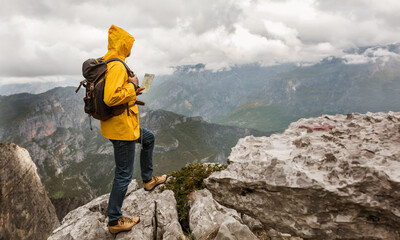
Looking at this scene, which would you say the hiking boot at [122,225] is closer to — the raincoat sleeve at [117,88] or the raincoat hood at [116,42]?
the raincoat sleeve at [117,88]

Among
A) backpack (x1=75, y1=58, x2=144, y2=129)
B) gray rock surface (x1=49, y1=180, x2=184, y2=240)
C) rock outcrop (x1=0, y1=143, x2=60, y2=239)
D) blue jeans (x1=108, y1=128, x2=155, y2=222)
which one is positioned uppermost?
backpack (x1=75, y1=58, x2=144, y2=129)

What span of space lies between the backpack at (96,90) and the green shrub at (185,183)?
4.69m

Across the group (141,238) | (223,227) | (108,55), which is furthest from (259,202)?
(108,55)

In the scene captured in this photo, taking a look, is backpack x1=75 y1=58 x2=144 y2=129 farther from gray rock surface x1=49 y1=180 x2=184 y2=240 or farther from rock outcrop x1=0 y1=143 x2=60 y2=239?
rock outcrop x1=0 y1=143 x2=60 y2=239

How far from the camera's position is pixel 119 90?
4797 millimetres

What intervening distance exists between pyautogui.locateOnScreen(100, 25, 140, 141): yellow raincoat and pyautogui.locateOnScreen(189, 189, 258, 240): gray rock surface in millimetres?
3653

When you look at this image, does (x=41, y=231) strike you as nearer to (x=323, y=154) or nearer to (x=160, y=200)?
(x=160, y=200)

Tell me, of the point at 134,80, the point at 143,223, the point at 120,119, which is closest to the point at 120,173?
the point at 120,119

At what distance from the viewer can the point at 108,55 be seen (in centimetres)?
532

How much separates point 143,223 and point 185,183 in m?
2.52

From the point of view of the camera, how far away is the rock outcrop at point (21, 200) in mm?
72019

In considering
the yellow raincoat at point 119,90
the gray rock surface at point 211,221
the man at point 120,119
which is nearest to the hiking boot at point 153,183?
the gray rock surface at point 211,221

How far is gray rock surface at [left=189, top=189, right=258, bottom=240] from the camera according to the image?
571 centimetres

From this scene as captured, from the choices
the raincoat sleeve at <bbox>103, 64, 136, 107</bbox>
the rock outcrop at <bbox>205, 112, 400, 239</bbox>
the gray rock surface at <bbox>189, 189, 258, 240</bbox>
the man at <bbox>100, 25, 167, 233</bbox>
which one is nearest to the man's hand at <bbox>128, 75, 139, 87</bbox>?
the man at <bbox>100, 25, 167, 233</bbox>
